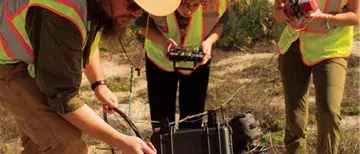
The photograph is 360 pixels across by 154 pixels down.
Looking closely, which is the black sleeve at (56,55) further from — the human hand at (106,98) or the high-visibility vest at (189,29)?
the high-visibility vest at (189,29)

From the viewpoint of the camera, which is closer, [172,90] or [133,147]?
[133,147]

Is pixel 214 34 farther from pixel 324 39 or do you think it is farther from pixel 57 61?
pixel 57 61

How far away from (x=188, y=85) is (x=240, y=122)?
71cm

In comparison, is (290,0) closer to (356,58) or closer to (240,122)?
(240,122)

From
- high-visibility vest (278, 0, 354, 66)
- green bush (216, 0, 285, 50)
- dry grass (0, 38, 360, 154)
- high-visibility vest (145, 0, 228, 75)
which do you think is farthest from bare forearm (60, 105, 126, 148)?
green bush (216, 0, 285, 50)

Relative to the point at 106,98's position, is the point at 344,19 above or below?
above

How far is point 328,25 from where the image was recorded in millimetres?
3369

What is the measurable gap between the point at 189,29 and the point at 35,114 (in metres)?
1.32

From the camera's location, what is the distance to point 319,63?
135 inches

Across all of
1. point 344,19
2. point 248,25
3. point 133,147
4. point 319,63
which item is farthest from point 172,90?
point 248,25

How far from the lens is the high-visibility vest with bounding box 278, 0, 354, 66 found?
342 cm

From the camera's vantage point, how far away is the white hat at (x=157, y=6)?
7.13ft

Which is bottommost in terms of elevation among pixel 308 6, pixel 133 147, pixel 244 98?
pixel 244 98

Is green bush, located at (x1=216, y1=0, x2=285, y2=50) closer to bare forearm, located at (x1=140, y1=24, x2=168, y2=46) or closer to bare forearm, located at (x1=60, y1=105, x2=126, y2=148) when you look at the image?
bare forearm, located at (x1=140, y1=24, x2=168, y2=46)
